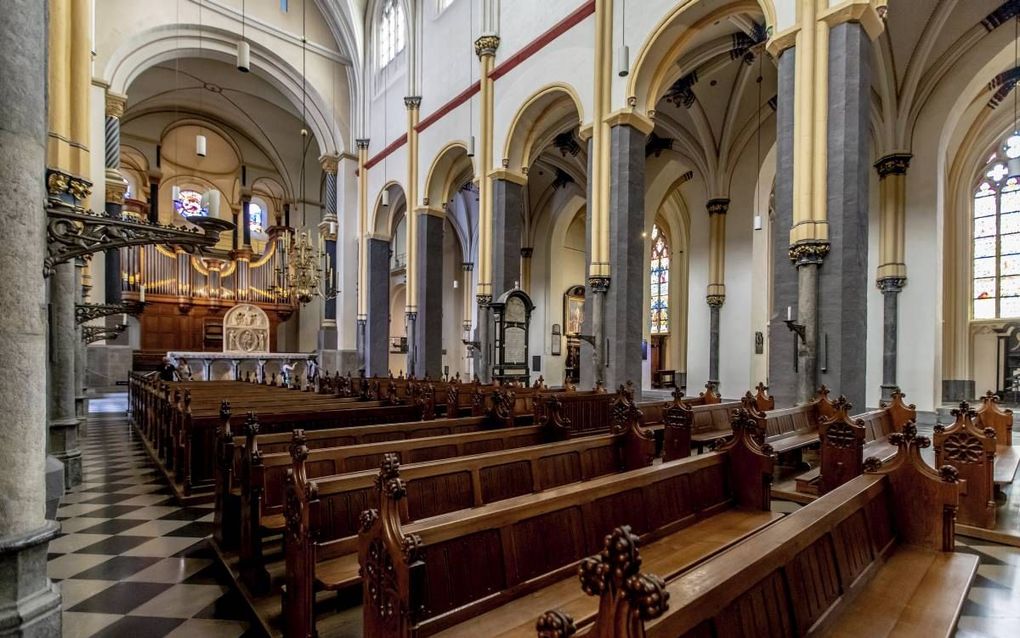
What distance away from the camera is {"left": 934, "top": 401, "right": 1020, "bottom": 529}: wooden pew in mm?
4035

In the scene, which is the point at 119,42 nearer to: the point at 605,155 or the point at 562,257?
the point at 605,155

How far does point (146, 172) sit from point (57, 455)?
59.7ft

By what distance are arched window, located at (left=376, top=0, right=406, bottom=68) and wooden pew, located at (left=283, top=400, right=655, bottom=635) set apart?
51.6 feet

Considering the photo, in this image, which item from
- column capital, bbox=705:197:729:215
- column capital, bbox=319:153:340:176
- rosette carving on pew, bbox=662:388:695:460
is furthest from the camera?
column capital, bbox=319:153:340:176

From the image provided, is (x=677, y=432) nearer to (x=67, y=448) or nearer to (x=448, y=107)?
(x=67, y=448)

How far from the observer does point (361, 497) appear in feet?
9.50

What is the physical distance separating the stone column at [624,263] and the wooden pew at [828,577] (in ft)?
20.6

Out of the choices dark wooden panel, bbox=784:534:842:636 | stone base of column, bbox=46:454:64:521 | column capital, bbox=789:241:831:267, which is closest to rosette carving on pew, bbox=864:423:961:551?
dark wooden panel, bbox=784:534:842:636

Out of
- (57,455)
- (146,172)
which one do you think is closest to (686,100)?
(57,455)

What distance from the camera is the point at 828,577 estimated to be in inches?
76.4

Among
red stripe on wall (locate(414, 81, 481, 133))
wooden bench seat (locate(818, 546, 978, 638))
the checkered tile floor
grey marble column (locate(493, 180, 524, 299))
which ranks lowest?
the checkered tile floor

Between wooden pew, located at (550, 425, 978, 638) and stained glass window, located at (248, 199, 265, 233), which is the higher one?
stained glass window, located at (248, 199, 265, 233)

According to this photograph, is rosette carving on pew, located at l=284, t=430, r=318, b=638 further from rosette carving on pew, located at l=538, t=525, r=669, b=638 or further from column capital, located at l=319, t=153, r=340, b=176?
column capital, located at l=319, t=153, r=340, b=176

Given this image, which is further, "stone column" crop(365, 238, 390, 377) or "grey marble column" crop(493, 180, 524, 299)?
"stone column" crop(365, 238, 390, 377)
